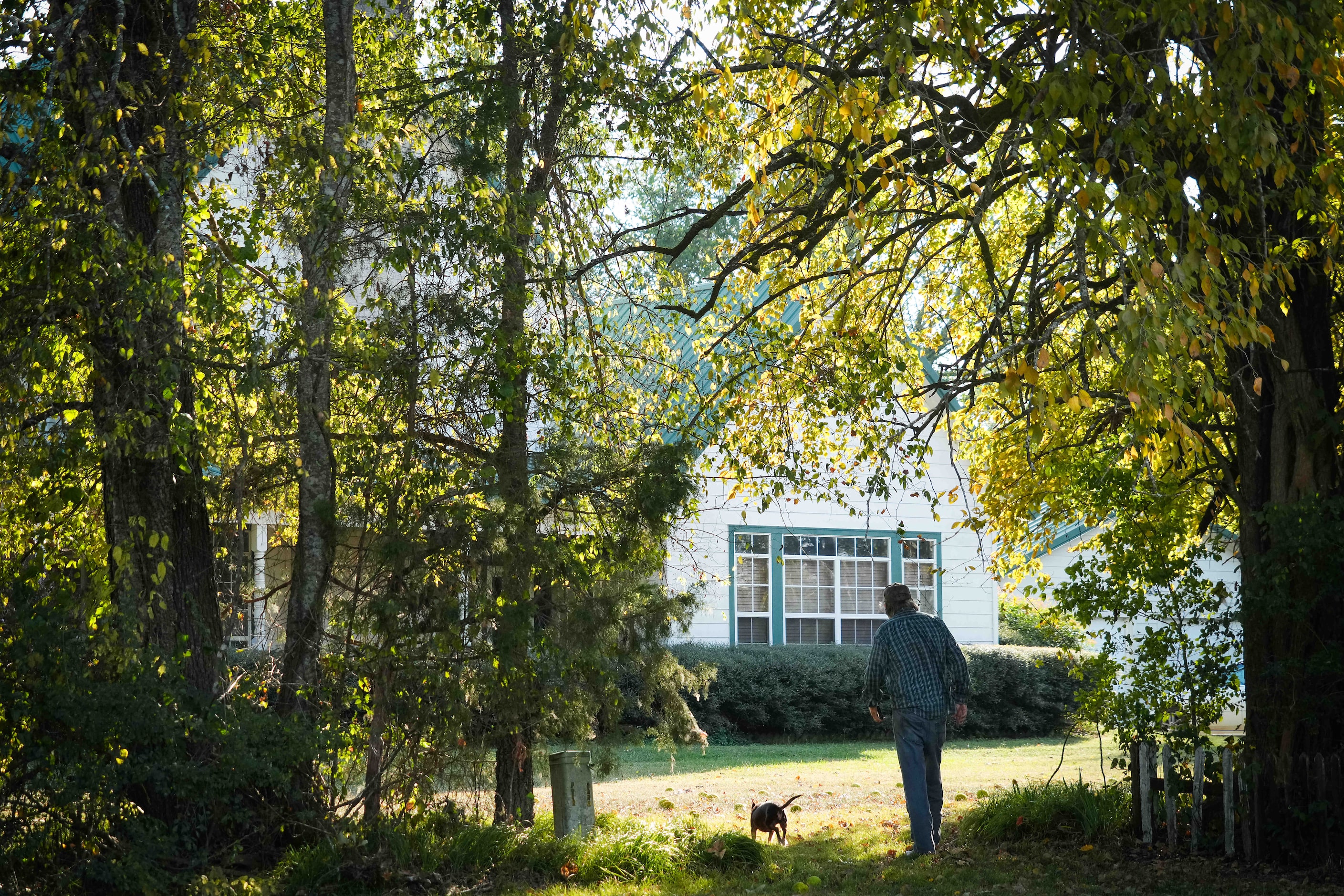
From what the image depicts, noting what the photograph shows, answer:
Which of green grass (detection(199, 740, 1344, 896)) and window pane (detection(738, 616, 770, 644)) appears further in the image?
window pane (detection(738, 616, 770, 644))

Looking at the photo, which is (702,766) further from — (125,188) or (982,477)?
(125,188)

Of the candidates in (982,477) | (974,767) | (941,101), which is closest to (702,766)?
(974,767)

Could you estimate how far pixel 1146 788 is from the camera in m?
8.18

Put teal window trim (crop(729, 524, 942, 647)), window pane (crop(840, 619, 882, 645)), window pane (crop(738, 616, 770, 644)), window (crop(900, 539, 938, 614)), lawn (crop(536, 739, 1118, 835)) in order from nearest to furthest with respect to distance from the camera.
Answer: lawn (crop(536, 739, 1118, 835)), teal window trim (crop(729, 524, 942, 647)), window pane (crop(738, 616, 770, 644)), window pane (crop(840, 619, 882, 645)), window (crop(900, 539, 938, 614))

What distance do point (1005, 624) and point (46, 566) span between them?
22.8 m

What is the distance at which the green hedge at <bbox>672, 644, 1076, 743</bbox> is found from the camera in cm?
1769

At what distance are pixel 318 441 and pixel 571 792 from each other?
272 centimetres

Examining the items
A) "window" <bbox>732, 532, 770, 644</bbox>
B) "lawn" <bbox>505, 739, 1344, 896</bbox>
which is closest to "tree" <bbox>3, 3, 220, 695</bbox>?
"lawn" <bbox>505, 739, 1344, 896</bbox>

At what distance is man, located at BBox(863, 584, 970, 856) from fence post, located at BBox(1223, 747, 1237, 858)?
163cm

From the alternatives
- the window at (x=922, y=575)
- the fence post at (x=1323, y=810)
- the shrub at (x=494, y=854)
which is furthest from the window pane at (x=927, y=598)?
the fence post at (x=1323, y=810)

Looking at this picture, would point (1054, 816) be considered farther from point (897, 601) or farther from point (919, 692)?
point (897, 601)

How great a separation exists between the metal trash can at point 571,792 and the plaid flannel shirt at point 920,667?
192 cm

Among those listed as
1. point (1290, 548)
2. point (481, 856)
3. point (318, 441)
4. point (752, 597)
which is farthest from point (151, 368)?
point (752, 597)

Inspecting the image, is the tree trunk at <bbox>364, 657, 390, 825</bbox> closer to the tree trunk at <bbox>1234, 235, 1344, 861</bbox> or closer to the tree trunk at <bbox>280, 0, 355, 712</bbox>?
the tree trunk at <bbox>280, 0, 355, 712</bbox>
